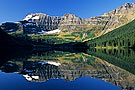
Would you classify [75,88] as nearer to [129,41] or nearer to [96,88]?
[96,88]

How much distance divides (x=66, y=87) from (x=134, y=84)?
9599 millimetres

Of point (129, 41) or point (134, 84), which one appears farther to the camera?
point (129, 41)

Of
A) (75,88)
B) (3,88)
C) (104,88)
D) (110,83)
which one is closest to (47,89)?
(75,88)

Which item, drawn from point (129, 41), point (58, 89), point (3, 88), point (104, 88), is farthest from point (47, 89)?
point (129, 41)

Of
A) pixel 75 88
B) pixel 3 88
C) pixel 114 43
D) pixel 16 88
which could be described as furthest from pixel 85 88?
pixel 114 43

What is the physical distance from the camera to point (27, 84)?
94.1 feet

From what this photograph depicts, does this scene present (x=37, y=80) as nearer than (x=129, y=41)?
Yes

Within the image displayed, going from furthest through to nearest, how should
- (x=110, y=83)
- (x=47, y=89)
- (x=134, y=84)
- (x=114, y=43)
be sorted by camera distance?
(x=114, y=43)
(x=110, y=83)
(x=134, y=84)
(x=47, y=89)

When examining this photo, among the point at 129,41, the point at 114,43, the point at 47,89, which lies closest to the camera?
the point at 47,89

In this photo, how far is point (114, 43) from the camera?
648ft

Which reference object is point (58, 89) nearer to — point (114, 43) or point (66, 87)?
point (66, 87)

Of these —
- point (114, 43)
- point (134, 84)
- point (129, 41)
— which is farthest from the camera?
point (114, 43)

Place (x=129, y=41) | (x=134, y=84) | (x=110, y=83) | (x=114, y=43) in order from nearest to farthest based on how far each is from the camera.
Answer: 1. (x=134, y=84)
2. (x=110, y=83)
3. (x=129, y=41)
4. (x=114, y=43)

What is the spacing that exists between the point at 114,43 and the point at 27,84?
177 m
